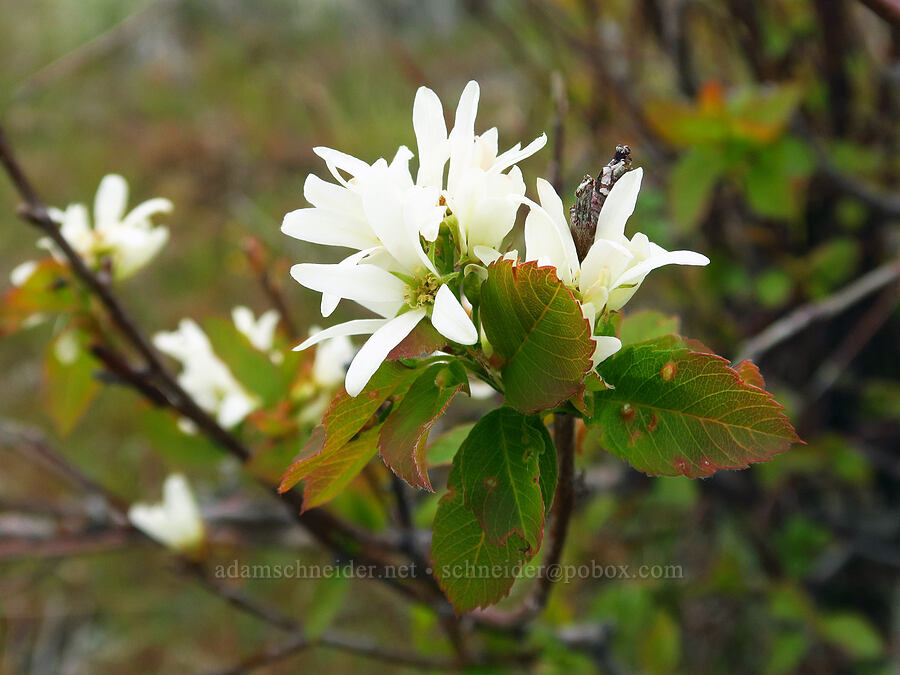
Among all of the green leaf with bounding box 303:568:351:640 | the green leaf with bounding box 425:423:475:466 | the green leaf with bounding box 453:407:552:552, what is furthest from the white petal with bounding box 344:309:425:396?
the green leaf with bounding box 303:568:351:640

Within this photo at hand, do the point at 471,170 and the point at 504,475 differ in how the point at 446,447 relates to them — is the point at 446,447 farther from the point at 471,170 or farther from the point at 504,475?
the point at 471,170

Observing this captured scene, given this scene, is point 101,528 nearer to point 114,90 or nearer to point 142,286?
point 142,286

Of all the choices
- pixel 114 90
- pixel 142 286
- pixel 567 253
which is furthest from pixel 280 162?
pixel 567 253

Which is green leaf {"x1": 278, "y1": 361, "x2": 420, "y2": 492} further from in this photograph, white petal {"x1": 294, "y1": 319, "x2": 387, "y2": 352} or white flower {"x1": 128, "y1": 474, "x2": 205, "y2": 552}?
white flower {"x1": 128, "y1": 474, "x2": 205, "y2": 552}

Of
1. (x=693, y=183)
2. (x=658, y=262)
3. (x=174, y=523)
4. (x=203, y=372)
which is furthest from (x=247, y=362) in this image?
(x=693, y=183)

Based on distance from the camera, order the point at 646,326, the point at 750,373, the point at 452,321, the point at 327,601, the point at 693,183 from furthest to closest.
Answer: the point at 693,183 → the point at 327,601 → the point at 646,326 → the point at 750,373 → the point at 452,321
